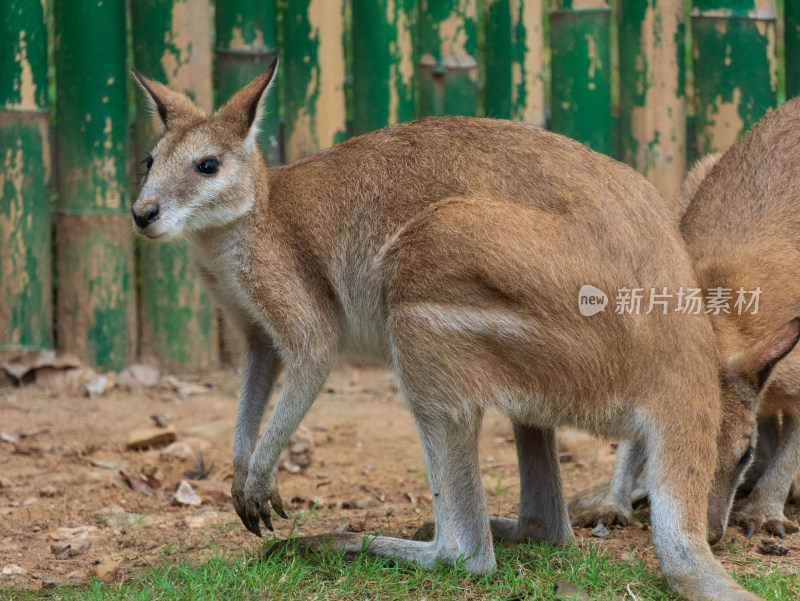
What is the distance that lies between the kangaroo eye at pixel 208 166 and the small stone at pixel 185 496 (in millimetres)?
1698

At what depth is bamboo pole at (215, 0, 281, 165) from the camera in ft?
20.1

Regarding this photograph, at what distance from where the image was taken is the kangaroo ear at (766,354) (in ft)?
12.5

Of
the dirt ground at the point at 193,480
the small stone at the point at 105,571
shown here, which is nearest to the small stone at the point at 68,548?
the dirt ground at the point at 193,480

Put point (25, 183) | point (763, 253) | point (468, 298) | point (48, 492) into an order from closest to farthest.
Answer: point (468, 298) < point (763, 253) < point (48, 492) < point (25, 183)

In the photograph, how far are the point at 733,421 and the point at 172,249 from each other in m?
3.51

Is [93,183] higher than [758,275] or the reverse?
higher

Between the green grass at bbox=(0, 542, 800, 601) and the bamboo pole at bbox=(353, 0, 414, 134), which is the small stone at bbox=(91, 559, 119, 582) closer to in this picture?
the green grass at bbox=(0, 542, 800, 601)

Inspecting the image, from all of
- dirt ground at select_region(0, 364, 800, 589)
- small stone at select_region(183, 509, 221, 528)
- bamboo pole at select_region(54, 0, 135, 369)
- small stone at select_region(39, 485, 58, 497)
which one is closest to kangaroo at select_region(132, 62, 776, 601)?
dirt ground at select_region(0, 364, 800, 589)

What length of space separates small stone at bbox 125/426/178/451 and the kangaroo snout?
195 cm

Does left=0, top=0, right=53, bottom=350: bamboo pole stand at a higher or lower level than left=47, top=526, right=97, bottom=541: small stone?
higher

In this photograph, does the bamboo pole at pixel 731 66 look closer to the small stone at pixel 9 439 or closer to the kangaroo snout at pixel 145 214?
the kangaroo snout at pixel 145 214

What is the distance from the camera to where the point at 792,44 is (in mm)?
6297

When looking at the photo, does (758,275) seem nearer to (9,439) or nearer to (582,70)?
(582,70)

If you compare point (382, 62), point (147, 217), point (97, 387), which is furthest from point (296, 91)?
point (147, 217)
